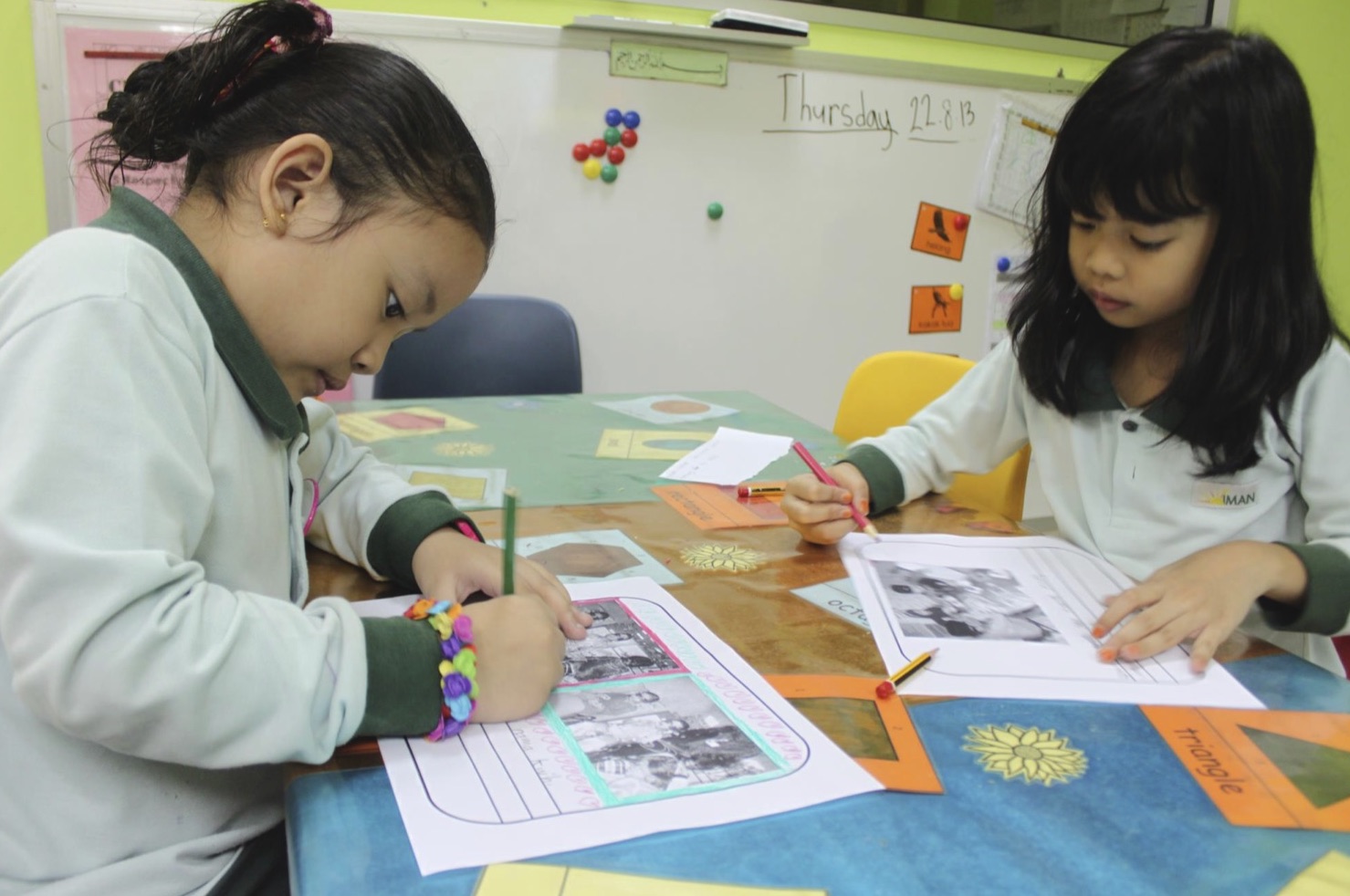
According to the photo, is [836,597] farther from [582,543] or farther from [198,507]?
[198,507]

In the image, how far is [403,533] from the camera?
0.74 meters

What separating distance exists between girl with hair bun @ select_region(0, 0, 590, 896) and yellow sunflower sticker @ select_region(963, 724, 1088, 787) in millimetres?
Result: 247

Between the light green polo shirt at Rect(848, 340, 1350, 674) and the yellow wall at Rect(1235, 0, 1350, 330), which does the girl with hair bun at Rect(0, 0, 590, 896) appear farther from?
the yellow wall at Rect(1235, 0, 1350, 330)

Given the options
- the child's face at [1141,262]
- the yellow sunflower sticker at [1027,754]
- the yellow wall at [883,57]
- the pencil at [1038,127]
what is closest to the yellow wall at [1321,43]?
the yellow wall at [883,57]

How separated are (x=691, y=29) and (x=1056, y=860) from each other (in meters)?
1.89

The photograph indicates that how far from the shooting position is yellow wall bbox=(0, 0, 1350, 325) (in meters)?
1.68

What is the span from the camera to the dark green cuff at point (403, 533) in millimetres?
731

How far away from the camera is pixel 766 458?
1.16 metres

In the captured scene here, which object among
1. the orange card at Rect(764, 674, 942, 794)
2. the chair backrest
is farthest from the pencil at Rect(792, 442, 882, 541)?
the chair backrest

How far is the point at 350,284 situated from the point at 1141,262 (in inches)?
27.0

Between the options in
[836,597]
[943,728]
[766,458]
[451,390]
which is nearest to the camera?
[943,728]

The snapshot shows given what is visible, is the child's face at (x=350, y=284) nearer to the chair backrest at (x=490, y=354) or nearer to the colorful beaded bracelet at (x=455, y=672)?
the colorful beaded bracelet at (x=455, y=672)

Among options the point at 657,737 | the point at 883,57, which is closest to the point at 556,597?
the point at 657,737

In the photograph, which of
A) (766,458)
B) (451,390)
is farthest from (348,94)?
(451,390)
